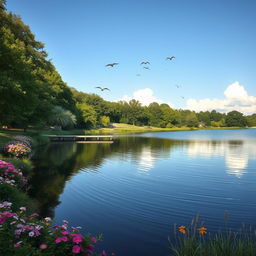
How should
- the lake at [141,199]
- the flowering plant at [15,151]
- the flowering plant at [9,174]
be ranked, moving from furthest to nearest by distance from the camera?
the flowering plant at [15,151] → the flowering plant at [9,174] → the lake at [141,199]

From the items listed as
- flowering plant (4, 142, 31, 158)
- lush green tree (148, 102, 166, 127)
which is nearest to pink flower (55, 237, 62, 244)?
flowering plant (4, 142, 31, 158)

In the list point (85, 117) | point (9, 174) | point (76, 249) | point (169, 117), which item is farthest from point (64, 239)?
point (169, 117)

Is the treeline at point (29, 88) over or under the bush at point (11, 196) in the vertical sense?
over

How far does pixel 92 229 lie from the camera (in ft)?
30.0

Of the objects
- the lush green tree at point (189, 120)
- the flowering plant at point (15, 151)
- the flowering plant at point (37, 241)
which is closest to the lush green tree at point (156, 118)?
the lush green tree at point (189, 120)

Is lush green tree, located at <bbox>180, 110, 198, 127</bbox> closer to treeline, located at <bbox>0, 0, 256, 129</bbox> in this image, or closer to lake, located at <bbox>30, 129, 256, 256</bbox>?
treeline, located at <bbox>0, 0, 256, 129</bbox>

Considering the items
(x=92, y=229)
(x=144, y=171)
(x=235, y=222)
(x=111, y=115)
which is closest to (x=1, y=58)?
(x=144, y=171)

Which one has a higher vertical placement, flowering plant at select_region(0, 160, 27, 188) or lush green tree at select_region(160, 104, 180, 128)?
lush green tree at select_region(160, 104, 180, 128)

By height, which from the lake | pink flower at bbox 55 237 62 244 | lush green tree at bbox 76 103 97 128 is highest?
lush green tree at bbox 76 103 97 128

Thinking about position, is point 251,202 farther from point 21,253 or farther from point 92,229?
point 21,253

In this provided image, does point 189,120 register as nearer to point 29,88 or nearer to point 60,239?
point 29,88

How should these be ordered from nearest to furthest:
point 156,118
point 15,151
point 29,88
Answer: point 15,151
point 29,88
point 156,118

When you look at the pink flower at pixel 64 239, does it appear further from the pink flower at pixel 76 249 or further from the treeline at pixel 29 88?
the treeline at pixel 29 88

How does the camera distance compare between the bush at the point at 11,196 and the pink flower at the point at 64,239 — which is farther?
the bush at the point at 11,196
